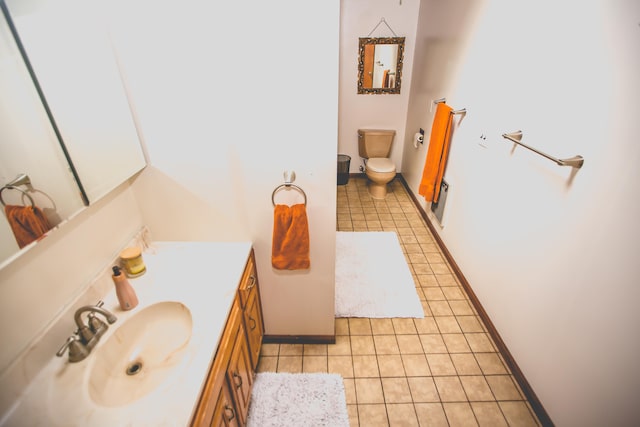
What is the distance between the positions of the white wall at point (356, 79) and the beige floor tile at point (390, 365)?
→ 2593mm

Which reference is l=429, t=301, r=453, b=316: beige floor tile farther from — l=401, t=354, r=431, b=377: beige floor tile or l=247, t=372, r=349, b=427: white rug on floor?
l=247, t=372, r=349, b=427: white rug on floor

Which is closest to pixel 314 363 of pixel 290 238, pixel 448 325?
pixel 290 238

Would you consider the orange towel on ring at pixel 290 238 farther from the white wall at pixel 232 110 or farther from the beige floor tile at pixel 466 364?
the beige floor tile at pixel 466 364

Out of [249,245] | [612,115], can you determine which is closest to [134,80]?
[249,245]

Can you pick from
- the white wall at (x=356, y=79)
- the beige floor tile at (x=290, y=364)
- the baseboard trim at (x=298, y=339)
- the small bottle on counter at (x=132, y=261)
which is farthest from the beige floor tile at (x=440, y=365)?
the white wall at (x=356, y=79)

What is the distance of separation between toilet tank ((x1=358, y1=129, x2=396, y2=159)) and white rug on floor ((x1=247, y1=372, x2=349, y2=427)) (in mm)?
2909

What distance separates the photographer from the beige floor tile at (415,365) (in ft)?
6.13

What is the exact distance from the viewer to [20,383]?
91 centimetres

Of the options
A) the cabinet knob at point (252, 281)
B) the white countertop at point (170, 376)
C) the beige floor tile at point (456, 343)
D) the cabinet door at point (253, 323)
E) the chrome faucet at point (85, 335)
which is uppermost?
the chrome faucet at point (85, 335)

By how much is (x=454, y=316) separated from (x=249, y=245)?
161 cm

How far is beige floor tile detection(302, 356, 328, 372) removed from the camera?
6.19ft

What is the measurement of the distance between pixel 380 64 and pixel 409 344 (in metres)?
3.17

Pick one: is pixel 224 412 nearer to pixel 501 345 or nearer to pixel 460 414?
pixel 460 414

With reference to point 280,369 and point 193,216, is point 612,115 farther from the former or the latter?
point 280,369
